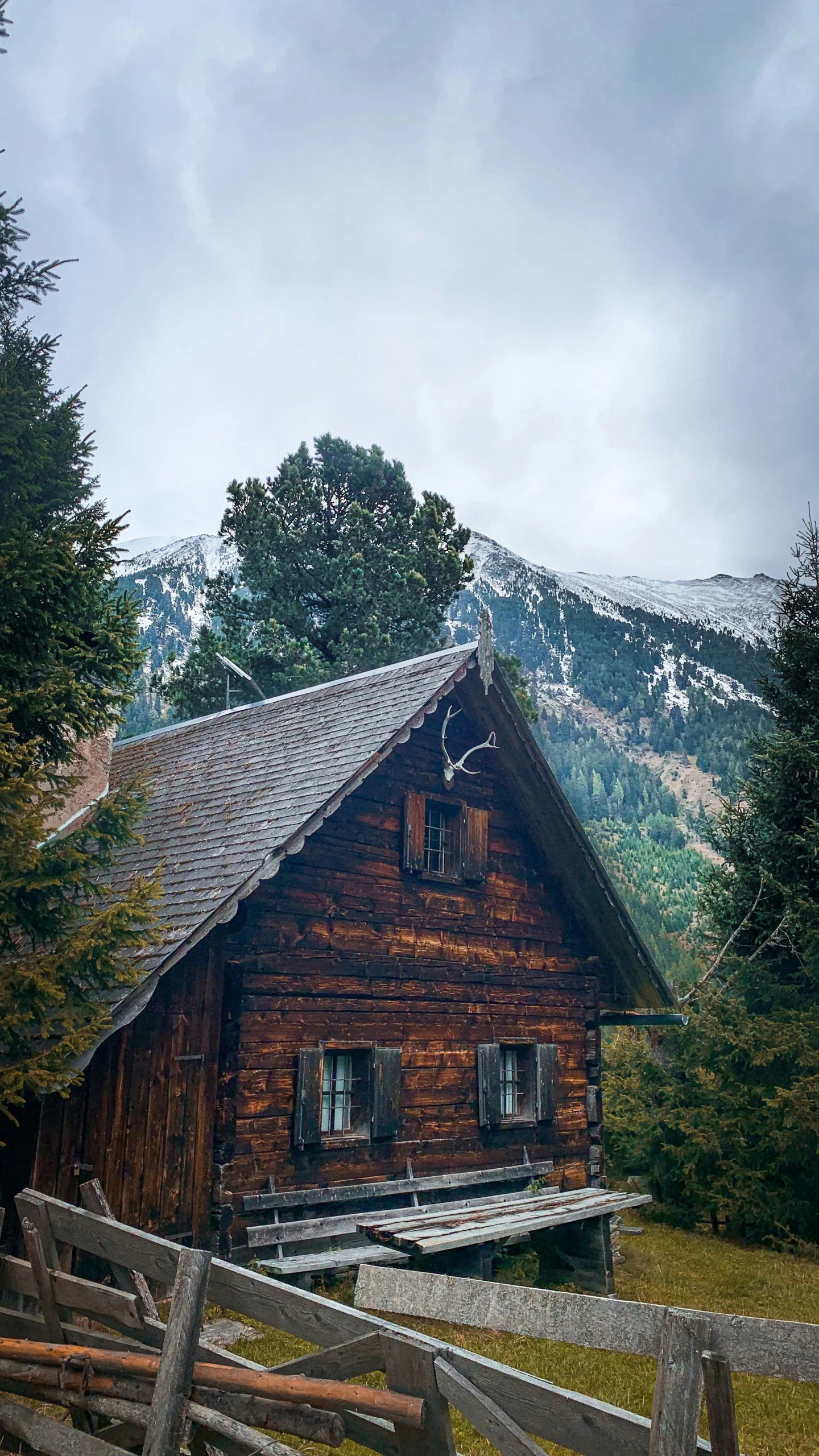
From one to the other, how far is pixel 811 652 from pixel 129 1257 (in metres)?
15.4

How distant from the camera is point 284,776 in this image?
11.9 m

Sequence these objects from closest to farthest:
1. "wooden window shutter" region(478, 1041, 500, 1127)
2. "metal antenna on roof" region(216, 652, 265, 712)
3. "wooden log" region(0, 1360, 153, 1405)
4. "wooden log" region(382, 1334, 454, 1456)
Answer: "wooden log" region(382, 1334, 454, 1456) → "wooden log" region(0, 1360, 153, 1405) → "wooden window shutter" region(478, 1041, 500, 1127) → "metal antenna on roof" region(216, 652, 265, 712)

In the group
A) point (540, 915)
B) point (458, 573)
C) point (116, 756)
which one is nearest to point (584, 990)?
point (540, 915)

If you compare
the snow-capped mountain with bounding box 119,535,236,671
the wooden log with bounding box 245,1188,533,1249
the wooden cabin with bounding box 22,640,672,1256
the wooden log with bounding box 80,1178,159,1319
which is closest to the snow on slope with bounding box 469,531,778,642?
the snow-capped mountain with bounding box 119,535,236,671

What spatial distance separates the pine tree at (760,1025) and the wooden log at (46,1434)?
11.7 meters

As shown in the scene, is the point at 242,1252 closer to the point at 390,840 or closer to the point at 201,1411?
the point at 390,840

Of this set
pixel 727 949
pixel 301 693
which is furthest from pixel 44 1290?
pixel 727 949

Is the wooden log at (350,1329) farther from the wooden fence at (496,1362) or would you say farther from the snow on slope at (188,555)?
the snow on slope at (188,555)

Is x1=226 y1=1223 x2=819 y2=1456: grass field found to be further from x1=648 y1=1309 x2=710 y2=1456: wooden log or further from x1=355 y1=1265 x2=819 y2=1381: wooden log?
x1=648 y1=1309 x2=710 y2=1456: wooden log

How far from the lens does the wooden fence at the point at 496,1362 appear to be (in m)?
3.22

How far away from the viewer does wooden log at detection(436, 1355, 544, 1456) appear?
350 centimetres

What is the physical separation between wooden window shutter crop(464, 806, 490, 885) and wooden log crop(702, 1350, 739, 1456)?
10047 millimetres

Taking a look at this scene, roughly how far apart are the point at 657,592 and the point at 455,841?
513ft

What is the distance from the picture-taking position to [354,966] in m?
11.7
